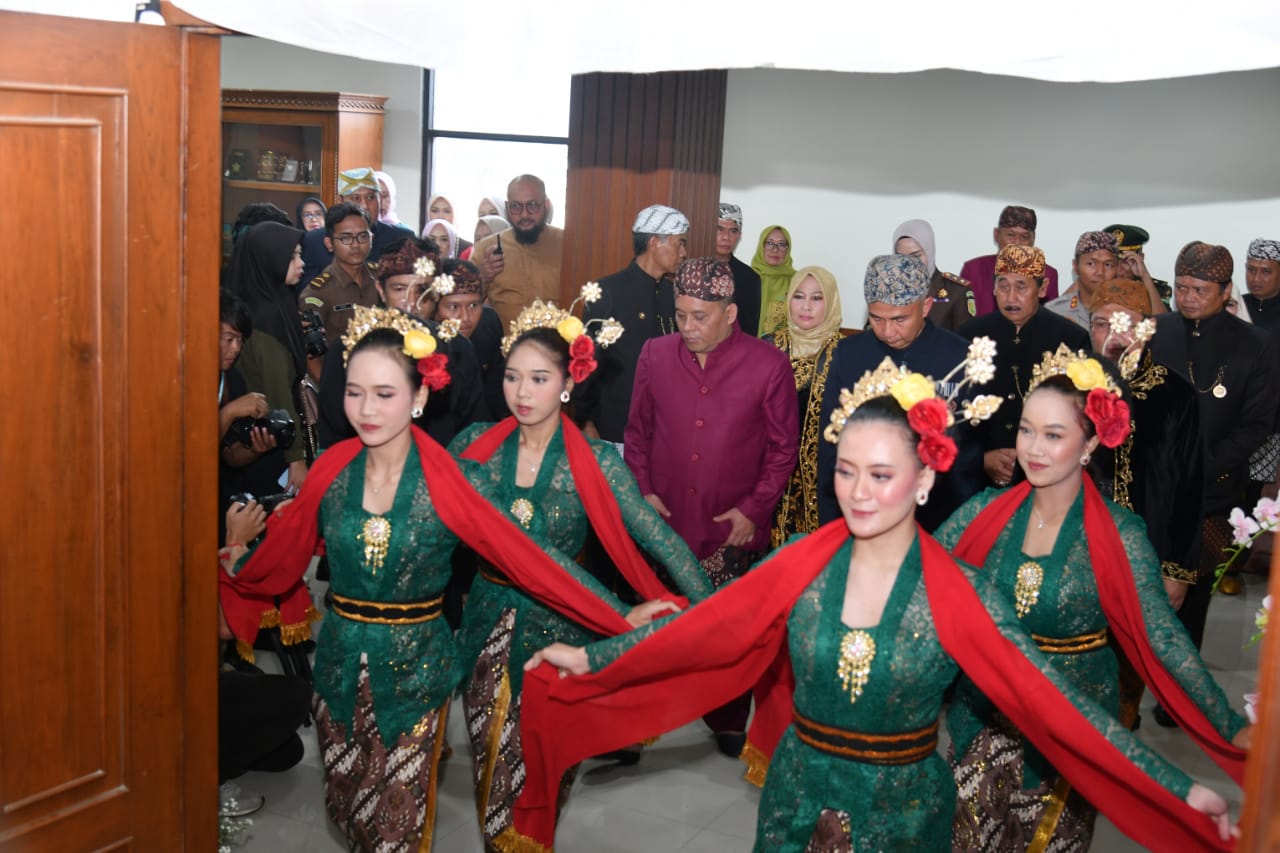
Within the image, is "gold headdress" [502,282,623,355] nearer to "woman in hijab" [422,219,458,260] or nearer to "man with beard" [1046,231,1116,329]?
"man with beard" [1046,231,1116,329]

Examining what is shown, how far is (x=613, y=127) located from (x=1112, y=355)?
225 centimetres

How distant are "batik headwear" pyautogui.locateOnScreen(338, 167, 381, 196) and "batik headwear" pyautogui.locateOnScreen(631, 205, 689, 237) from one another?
8.57 feet

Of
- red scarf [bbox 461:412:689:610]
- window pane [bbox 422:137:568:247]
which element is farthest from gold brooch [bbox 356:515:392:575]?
window pane [bbox 422:137:568:247]

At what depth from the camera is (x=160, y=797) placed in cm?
281

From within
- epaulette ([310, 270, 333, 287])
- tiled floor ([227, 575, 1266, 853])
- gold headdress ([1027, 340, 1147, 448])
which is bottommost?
tiled floor ([227, 575, 1266, 853])

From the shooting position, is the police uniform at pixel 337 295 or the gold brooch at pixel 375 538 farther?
the police uniform at pixel 337 295

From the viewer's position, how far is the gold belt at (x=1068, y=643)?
3.35m

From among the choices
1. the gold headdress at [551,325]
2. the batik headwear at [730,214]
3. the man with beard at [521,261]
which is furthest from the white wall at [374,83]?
the gold headdress at [551,325]

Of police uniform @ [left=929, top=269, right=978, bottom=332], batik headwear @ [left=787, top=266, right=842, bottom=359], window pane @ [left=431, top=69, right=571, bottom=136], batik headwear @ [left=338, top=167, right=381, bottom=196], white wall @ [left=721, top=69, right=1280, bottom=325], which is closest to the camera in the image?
batik headwear @ [left=787, top=266, right=842, bottom=359]

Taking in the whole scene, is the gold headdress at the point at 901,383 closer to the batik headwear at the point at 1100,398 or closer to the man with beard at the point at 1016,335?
the batik headwear at the point at 1100,398

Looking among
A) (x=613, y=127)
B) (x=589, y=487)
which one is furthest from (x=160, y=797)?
(x=613, y=127)

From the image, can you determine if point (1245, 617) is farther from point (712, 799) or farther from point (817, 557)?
point (817, 557)

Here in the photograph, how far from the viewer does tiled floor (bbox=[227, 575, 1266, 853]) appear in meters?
3.99

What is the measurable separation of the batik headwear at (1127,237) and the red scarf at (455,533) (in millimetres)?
4319
